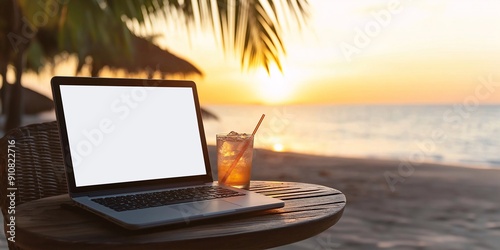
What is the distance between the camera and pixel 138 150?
43.4 inches

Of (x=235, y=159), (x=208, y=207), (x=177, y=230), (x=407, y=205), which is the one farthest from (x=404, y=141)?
(x=177, y=230)

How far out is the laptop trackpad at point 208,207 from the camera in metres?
0.87

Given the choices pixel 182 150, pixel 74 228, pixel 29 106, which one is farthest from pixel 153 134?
pixel 29 106

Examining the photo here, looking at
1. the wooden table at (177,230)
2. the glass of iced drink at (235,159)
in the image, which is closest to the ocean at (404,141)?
the glass of iced drink at (235,159)

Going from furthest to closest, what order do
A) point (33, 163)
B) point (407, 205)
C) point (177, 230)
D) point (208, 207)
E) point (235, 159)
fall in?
point (407, 205)
point (33, 163)
point (235, 159)
point (208, 207)
point (177, 230)

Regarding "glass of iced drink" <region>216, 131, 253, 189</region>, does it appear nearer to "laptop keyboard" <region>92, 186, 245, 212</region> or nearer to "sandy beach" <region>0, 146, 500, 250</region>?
"laptop keyboard" <region>92, 186, 245, 212</region>

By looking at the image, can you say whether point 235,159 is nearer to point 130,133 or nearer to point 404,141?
point 130,133

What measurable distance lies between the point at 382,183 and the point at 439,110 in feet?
91.2

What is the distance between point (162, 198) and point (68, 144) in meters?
0.23

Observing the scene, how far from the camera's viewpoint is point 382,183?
4.99 metres

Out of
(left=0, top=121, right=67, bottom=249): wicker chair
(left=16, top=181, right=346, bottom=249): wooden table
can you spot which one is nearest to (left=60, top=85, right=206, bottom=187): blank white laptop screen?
(left=16, top=181, right=346, bottom=249): wooden table

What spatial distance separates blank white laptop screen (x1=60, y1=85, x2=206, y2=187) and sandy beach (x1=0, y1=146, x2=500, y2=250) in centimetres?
156

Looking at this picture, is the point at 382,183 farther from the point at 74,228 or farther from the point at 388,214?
the point at 74,228

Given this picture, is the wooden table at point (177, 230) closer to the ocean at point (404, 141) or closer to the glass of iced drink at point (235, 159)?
the glass of iced drink at point (235, 159)
